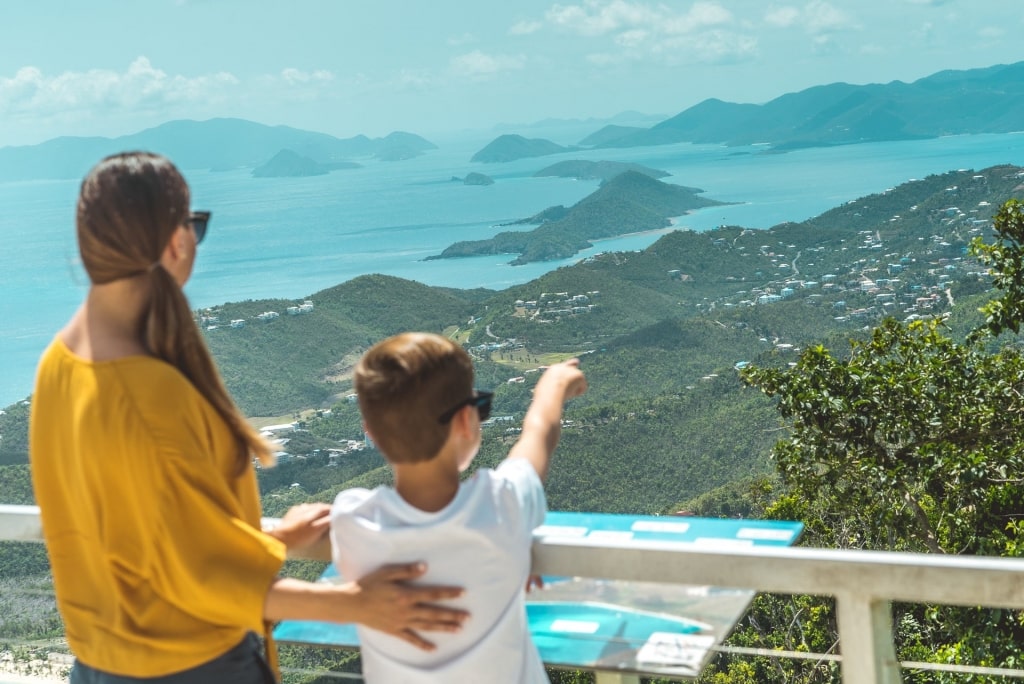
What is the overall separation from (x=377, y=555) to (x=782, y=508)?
308 inches

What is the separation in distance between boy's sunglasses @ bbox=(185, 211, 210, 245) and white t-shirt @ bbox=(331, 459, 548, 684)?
0.30 metres

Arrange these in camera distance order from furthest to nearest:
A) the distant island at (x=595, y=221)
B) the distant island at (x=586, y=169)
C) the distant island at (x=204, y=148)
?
the distant island at (x=204, y=148) < the distant island at (x=586, y=169) < the distant island at (x=595, y=221)

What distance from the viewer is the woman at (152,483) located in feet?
3.38

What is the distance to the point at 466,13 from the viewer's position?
171 m

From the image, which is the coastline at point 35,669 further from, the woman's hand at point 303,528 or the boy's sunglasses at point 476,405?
the boy's sunglasses at point 476,405

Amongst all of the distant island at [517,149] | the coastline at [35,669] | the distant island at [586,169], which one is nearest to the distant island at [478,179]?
the distant island at [586,169]

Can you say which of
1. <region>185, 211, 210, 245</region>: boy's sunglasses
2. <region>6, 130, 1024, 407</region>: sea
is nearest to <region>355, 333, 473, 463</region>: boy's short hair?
<region>185, 211, 210, 245</region>: boy's sunglasses

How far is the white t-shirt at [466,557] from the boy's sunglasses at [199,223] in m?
0.30

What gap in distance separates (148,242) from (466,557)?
0.43 meters

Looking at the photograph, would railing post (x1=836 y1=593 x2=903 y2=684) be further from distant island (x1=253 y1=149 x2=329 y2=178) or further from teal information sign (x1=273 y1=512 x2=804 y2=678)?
distant island (x1=253 y1=149 x2=329 y2=178)

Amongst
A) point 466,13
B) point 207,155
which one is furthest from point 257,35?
point 466,13

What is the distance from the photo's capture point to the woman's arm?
109 centimetres

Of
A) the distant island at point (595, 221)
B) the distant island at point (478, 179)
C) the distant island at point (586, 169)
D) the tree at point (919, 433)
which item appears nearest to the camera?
the tree at point (919, 433)

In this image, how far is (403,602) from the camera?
1.09 meters
